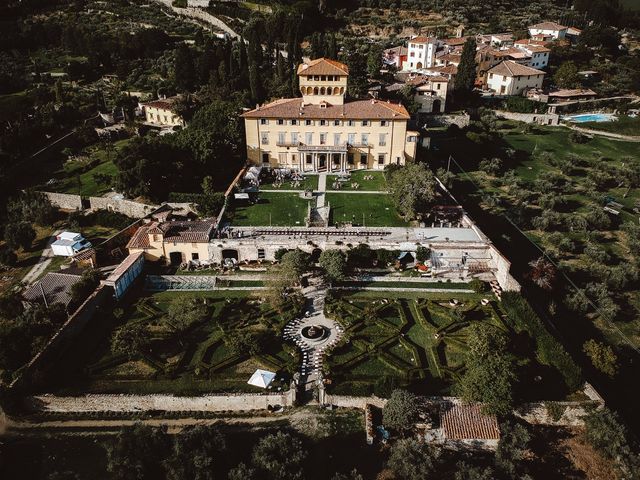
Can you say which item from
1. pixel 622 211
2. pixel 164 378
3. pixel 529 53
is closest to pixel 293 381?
pixel 164 378

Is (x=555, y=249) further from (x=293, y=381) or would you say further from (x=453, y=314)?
(x=293, y=381)

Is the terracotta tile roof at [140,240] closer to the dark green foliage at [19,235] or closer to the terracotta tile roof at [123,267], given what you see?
the terracotta tile roof at [123,267]

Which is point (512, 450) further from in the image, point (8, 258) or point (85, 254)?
point (8, 258)

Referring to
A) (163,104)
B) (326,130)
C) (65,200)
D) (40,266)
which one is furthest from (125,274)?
(163,104)

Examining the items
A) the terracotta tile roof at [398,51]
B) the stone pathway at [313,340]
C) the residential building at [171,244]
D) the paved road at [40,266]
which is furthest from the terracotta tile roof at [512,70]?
the paved road at [40,266]

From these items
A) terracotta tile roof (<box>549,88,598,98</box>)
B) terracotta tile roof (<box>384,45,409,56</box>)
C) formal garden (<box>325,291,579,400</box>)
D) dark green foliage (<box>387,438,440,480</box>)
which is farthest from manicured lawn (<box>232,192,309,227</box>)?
terracotta tile roof (<box>384,45,409,56</box>)

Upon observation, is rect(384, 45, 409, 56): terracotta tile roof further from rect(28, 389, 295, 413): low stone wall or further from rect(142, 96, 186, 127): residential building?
rect(28, 389, 295, 413): low stone wall
